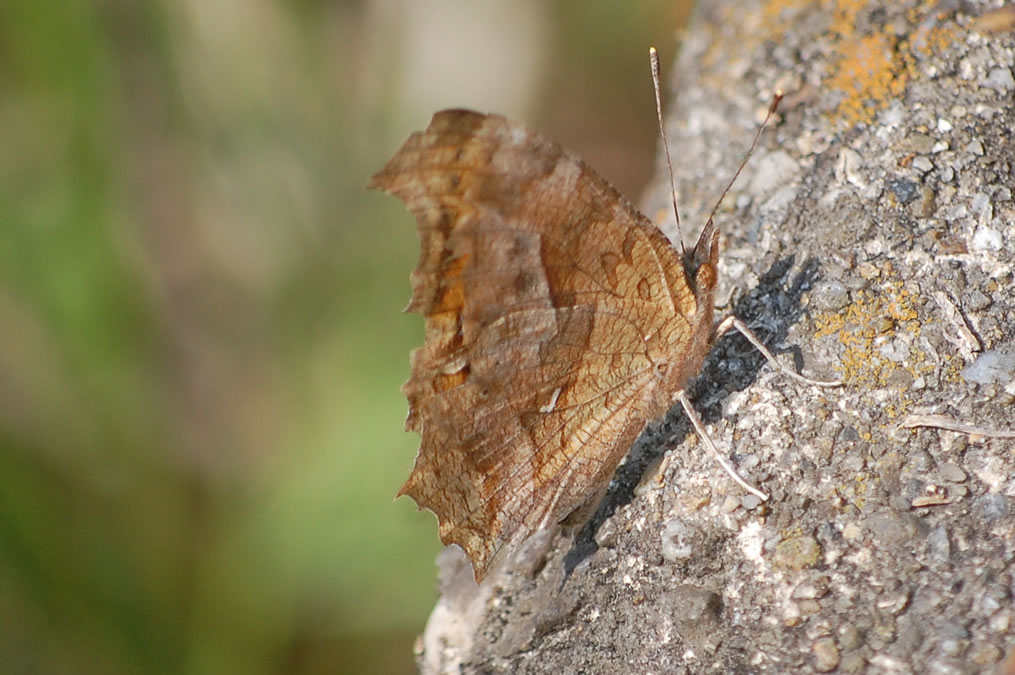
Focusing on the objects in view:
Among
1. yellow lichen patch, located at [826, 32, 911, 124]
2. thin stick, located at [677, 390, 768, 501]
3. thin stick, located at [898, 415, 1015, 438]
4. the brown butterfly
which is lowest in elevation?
thin stick, located at [898, 415, 1015, 438]

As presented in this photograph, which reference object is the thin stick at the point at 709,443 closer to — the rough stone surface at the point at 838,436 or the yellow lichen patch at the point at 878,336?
the rough stone surface at the point at 838,436

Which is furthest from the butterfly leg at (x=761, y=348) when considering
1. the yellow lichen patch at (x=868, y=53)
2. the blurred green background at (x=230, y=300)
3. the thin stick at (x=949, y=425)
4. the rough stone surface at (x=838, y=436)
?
the blurred green background at (x=230, y=300)

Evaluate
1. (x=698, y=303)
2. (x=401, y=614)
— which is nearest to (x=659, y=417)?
(x=698, y=303)

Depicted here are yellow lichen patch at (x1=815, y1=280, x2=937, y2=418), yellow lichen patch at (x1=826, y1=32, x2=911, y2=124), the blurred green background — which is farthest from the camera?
the blurred green background

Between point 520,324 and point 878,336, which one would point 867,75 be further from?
point 520,324

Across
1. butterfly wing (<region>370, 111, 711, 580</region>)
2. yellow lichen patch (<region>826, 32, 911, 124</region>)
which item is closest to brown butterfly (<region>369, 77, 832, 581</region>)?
butterfly wing (<region>370, 111, 711, 580</region>)

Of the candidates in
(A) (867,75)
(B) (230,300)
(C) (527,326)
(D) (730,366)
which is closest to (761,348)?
(D) (730,366)

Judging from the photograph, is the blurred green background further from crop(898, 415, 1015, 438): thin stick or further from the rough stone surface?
crop(898, 415, 1015, 438): thin stick
